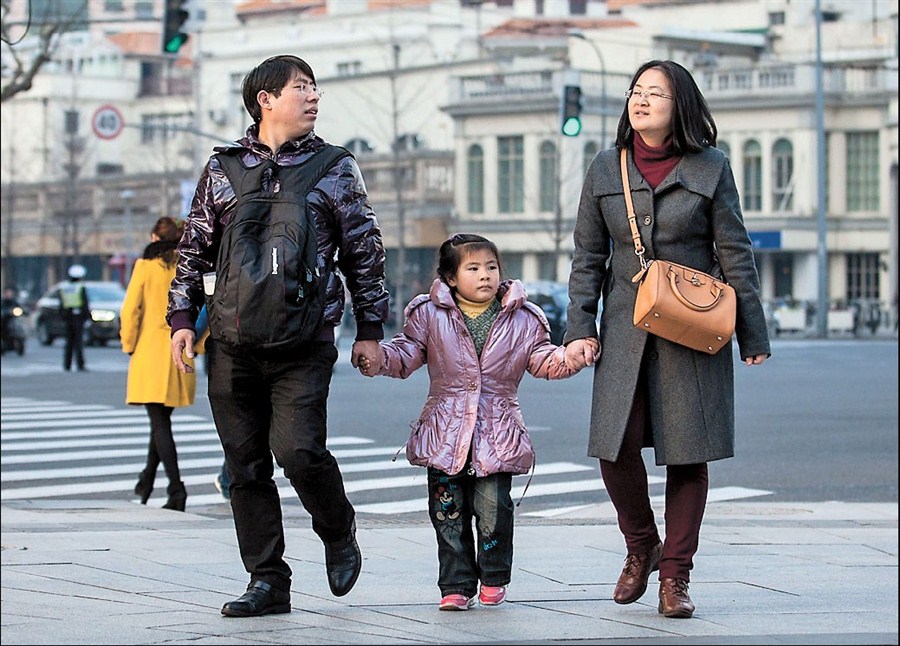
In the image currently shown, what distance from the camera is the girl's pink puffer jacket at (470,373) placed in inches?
262

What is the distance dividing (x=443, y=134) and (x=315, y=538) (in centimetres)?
6206

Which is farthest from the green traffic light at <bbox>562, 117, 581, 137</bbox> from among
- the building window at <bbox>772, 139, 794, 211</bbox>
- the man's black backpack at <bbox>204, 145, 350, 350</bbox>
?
the building window at <bbox>772, 139, 794, 211</bbox>

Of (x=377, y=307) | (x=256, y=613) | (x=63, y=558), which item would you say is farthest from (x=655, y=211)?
(x=63, y=558)

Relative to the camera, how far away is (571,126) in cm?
2698

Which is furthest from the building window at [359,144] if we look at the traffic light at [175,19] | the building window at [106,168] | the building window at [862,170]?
the traffic light at [175,19]

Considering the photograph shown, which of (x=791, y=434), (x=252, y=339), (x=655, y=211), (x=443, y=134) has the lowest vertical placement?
(x=791, y=434)

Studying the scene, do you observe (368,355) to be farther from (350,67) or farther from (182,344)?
(350,67)

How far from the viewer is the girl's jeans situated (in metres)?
6.68

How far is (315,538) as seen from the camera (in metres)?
9.14

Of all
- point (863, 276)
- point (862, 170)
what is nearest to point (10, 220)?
point (862, 170)

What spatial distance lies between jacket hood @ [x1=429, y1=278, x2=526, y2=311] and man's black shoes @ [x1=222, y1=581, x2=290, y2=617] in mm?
1216

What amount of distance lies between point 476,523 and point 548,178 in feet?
189

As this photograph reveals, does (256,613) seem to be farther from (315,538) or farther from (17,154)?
(17,154)

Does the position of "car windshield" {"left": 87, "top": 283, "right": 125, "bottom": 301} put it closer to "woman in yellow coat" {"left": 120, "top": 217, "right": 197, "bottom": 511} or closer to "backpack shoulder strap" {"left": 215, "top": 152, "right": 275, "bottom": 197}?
"woman in yellow coat" {"left": 120, "top": 217, "right": 197, "bottom": 511}
